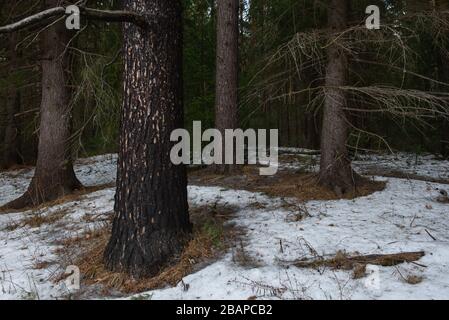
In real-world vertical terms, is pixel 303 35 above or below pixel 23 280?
above

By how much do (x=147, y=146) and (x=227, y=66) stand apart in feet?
16.7

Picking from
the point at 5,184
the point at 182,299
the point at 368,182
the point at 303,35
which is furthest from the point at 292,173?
the point at 5,184

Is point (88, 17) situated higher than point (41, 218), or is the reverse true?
point (88, 17)

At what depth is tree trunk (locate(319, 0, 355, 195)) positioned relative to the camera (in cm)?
830

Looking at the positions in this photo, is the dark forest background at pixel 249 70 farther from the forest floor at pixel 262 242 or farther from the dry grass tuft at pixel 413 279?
the dry grass tuft at pixel 413 279

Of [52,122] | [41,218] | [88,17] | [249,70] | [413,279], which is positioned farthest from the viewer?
[249,70]

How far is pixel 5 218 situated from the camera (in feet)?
28.3

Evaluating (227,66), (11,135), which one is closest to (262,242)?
(227,66)

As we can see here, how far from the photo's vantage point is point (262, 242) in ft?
19.6

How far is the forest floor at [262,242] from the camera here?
15.6ft

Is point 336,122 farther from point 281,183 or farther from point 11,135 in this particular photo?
point 11,135
